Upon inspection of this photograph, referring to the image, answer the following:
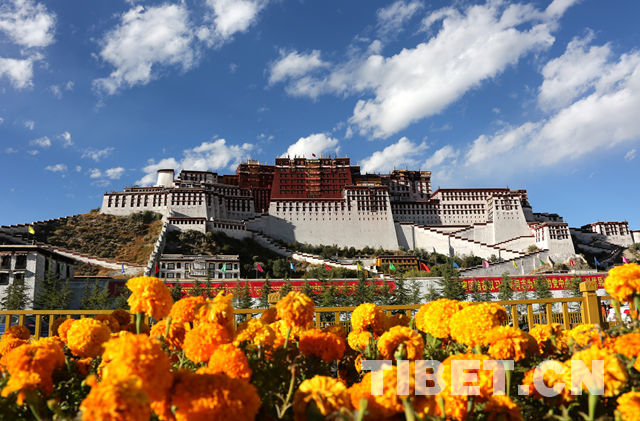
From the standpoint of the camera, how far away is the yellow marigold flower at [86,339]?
2.69 metres

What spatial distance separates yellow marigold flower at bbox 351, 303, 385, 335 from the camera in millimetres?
3178

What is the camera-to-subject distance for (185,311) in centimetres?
278

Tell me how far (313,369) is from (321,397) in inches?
38.8

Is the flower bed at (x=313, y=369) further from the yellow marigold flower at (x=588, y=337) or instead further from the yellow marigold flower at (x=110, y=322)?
the yellow marigold flower at (x=110, y=322)

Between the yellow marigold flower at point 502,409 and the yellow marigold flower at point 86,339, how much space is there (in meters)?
2.44

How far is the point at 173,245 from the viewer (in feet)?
172

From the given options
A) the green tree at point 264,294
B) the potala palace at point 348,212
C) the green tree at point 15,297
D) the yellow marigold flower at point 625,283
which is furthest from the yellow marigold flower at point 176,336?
the potala palace at point 348,212

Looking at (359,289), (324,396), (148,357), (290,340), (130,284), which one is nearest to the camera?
(148,357)

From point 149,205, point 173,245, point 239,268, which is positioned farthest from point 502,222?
point 149,205

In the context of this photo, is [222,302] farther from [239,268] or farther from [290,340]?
[239,268]

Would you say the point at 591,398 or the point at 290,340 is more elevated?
the point at 290,340

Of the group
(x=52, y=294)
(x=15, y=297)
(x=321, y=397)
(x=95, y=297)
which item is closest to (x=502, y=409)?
(x=321, y=397)

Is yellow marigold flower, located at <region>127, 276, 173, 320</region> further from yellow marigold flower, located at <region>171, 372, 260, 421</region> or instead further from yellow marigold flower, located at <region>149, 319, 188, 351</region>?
yellow marigold flower, located at <region>171, 372, 260, 421</region>

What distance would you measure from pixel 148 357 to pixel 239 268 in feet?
153
